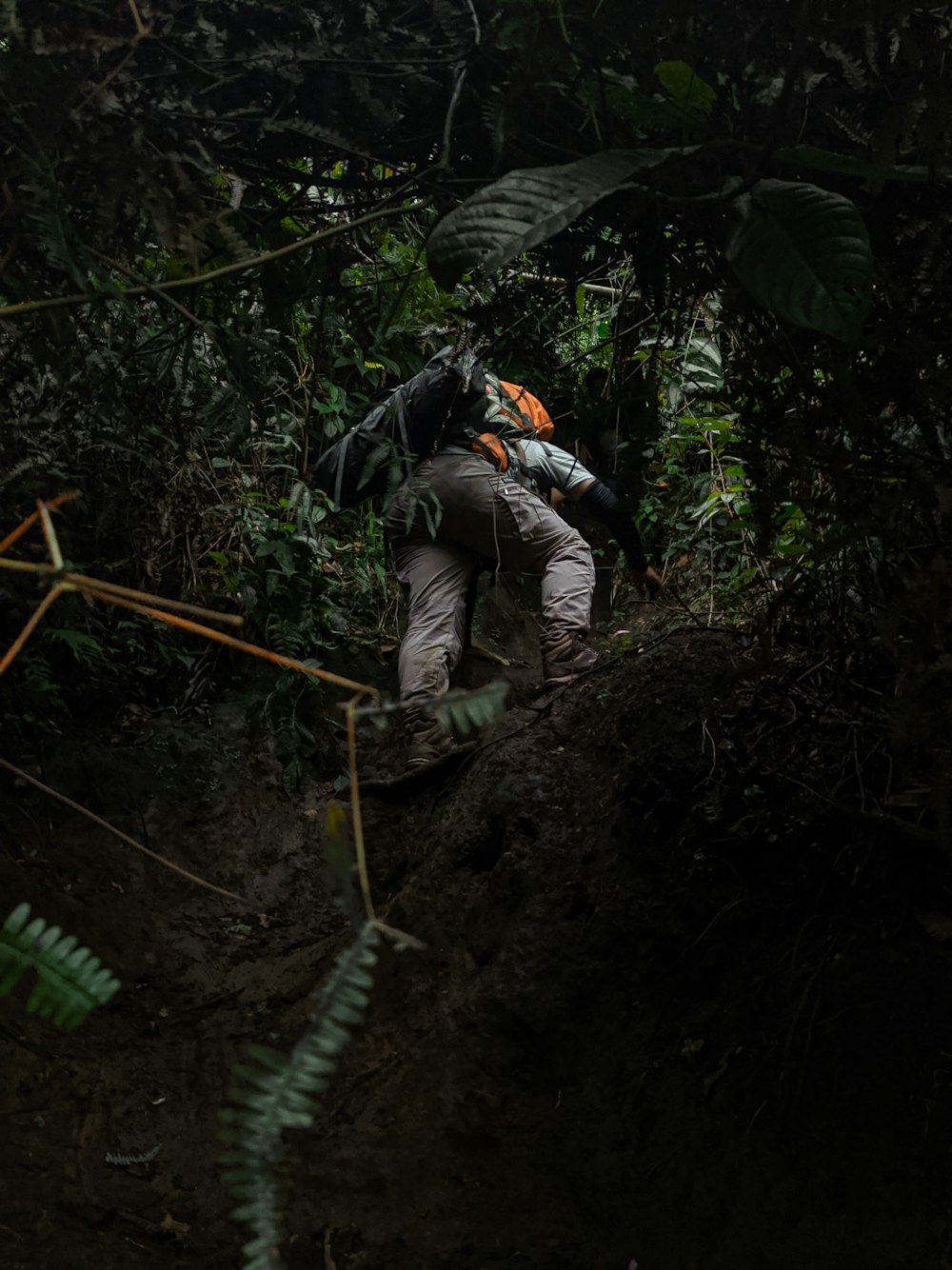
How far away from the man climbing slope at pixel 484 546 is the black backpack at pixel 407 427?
106mm

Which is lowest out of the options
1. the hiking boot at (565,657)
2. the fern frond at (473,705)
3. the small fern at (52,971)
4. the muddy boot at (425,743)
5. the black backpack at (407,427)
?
the muddy boot at (425,743)

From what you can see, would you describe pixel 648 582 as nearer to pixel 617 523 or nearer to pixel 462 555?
pixel 617 523

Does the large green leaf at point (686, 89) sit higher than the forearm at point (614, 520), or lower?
higher

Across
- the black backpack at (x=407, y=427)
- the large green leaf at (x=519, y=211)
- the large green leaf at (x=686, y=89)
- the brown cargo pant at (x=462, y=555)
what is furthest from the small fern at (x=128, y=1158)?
the large green leaf at (x=686, y=89)

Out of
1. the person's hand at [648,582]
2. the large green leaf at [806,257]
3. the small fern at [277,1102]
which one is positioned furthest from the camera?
the person's hand at [648,582]

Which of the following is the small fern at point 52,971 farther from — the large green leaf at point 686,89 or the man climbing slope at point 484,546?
the man climbing slope at point 484,546

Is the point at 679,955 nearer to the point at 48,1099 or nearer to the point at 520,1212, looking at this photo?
the point at 520,1212

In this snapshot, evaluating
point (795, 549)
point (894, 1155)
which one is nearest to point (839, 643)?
point (795, 549)

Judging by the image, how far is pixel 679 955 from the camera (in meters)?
2.16

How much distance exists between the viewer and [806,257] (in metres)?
1.37

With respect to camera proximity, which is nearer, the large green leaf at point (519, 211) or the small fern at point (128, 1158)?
the large green leaf at point (519, 211)

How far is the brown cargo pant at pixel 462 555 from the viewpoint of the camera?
3.65 metres

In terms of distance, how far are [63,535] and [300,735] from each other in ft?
3.78

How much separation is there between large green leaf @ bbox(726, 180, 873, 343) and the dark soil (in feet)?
2.60
